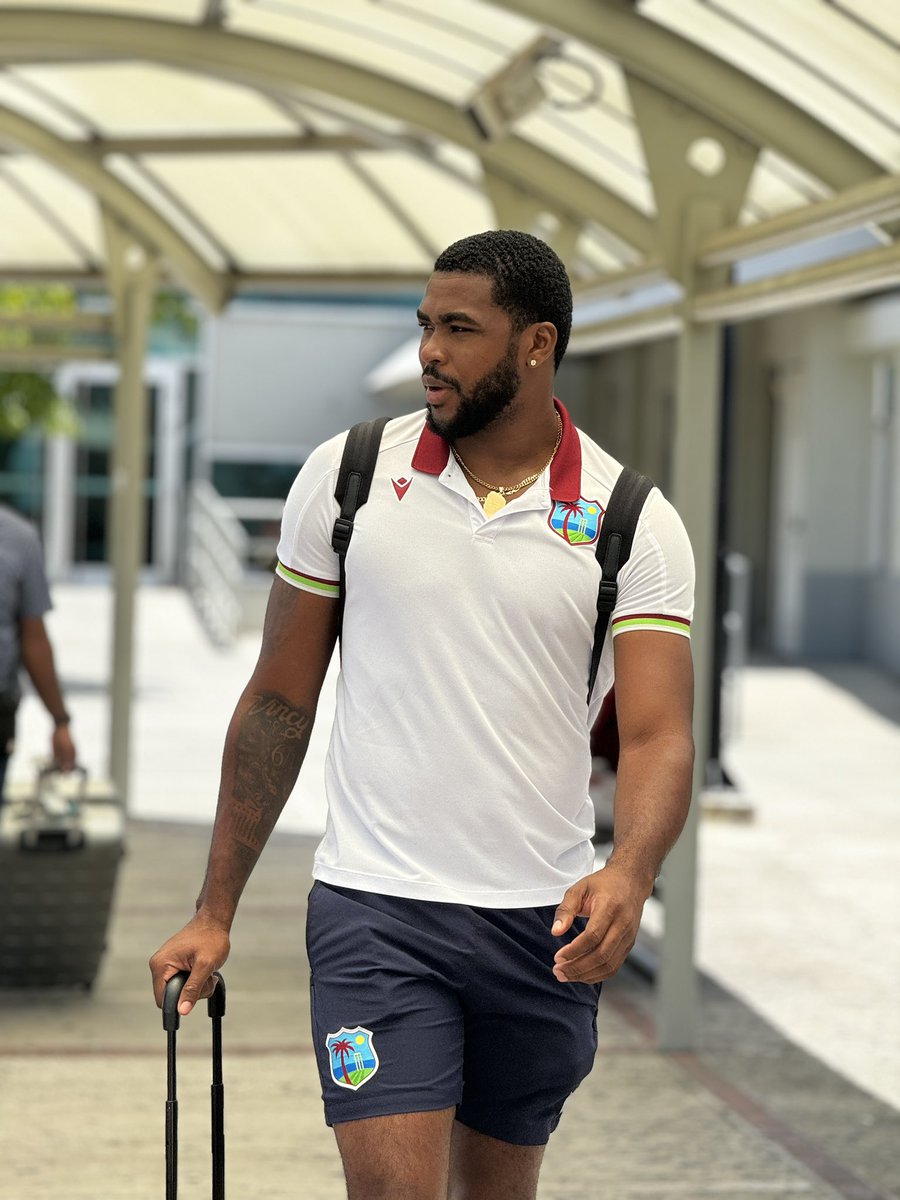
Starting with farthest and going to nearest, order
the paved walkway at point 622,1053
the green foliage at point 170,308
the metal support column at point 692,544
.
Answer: the green foliage at point 170,308, the metal support column at point 692,544, the paved walkway at point 622,1053

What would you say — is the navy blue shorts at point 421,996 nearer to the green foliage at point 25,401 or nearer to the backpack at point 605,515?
the backpack at point 605,515

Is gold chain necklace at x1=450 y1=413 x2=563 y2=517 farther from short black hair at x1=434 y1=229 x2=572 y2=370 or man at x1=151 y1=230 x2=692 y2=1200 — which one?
short black hair at x1=434 y1=229 x2=572 y2=370

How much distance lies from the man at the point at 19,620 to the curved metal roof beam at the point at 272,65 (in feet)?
5.27

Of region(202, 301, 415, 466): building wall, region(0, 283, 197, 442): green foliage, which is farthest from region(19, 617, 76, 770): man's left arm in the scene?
region(202, 301, 415, 466): building wall

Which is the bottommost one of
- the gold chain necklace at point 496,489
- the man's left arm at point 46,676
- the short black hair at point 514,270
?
the man's left arm at point 46,676

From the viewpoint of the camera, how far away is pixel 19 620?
6473 mm

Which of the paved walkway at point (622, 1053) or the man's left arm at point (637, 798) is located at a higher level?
the man's left arm at point (637, 798)

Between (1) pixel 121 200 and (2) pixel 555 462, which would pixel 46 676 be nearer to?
(1) pixel 121 200

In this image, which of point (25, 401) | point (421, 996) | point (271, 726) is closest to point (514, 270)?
point (271, 726)

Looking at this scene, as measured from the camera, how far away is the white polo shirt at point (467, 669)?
2.83 metres

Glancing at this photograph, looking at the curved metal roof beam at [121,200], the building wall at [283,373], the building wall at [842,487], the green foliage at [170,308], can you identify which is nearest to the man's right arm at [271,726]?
the curved metal roof beam at [121,200]

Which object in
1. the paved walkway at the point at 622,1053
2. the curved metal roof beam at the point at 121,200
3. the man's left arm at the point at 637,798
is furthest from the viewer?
the curved metal roof beam at the point at 121,200

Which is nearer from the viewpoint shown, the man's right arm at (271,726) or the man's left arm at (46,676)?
the man's right arm at (271,726)

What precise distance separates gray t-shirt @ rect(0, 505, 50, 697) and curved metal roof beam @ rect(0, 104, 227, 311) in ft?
8.74
